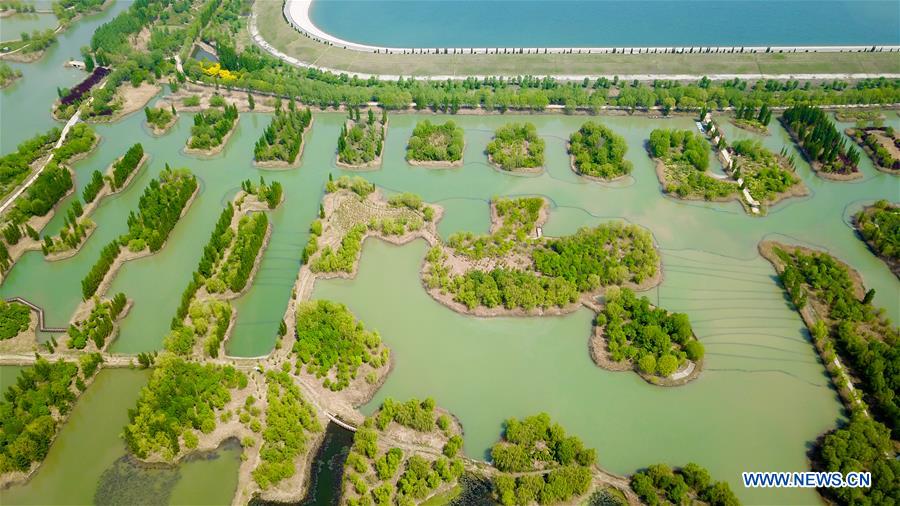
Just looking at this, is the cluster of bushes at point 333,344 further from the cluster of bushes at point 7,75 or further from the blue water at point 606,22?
the cluster of bushes at point 7,75

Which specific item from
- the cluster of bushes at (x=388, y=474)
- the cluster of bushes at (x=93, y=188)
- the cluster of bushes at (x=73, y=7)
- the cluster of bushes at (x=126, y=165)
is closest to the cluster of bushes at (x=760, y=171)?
the cluster of bushes at (x=388, y=474)

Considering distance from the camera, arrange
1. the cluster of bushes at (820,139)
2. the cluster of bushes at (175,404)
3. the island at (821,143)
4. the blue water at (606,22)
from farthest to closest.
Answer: the blue water at (606,22) → the cluster of bushes at (820,139) → the island at (821,143) → the cluster of bushes at (175,404)

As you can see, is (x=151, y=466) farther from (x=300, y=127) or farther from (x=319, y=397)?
(x=300, y=127)

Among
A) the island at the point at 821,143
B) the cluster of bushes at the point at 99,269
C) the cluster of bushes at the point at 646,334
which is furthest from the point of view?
the island at the point at 821,143

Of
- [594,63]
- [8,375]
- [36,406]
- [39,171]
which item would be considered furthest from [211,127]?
[594,63]

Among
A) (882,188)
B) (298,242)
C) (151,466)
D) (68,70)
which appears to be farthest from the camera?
(68,70)

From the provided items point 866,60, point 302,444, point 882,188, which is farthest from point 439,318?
point 866,60

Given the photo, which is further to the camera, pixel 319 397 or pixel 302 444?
pixel 319 397
